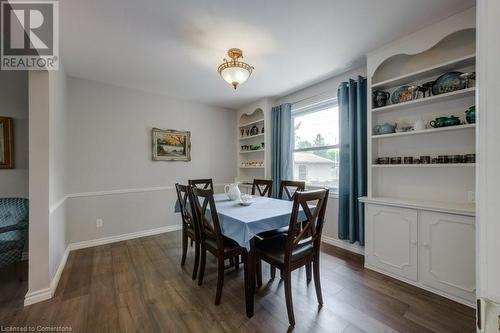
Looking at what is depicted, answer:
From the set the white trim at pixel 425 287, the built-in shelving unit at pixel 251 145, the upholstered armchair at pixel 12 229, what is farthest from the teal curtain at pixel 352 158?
the upholstered armchair at pixel 12 229

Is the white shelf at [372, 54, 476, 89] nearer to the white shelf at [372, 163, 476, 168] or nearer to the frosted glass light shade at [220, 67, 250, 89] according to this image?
the white shelf at [372, 163, 476, 168]

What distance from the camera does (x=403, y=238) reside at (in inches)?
86.6

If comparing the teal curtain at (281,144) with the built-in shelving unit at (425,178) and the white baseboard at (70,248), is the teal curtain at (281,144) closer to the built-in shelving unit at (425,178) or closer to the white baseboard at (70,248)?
the built-in shelving unit at (425,178)

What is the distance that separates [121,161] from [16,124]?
4.02 ft

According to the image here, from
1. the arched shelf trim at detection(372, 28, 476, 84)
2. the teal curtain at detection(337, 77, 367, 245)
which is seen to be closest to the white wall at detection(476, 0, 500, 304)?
the arched shelf trim at detection(372, 28, 476, 84)

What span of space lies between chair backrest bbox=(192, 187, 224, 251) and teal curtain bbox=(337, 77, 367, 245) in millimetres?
1789

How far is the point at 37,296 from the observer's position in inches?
75.7

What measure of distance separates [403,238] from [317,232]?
1.01 metres

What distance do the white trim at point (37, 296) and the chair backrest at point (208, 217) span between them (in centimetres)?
142

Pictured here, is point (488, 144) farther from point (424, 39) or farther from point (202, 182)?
point (202, 182)

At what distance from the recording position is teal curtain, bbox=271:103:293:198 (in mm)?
3846

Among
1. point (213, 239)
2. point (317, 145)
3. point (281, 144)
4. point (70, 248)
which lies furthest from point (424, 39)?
point (70, 248)

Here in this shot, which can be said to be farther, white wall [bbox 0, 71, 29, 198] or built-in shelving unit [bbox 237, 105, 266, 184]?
built-in shelving unit [bbox 237, 105, 266, 184]

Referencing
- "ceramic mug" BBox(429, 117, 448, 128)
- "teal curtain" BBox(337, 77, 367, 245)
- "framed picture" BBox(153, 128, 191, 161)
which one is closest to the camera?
"ceramic mug" BBox(429, 117, 448, 128)
